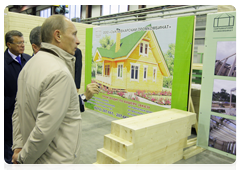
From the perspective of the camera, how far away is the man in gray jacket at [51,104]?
1.21 meters

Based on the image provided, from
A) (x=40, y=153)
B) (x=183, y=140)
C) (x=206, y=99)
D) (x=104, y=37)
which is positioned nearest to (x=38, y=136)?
(x=40, y=153)

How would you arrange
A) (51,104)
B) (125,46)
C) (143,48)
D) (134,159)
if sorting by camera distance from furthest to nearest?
(125,46), (143,48), (134,159), (51,104)

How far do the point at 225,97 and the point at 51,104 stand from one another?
2904 mm

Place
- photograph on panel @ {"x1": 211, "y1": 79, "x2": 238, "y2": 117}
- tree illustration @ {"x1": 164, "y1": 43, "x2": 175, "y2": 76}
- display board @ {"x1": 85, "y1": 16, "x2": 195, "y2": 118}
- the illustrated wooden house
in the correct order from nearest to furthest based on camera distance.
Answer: photograph on panel @ {"x1": 211, "y1": 79, "x2": 238, "y2": 117}
display board @ {"x1": 85, "y1": 16, "x2": 195, "y2": 118}
tree illustration @ {"x1": 164, "y1": 43, "x2": 175, "y2": 76}
the illustrated wooden house

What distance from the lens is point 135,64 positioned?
181 inches

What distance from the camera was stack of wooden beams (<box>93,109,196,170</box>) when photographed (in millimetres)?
2545

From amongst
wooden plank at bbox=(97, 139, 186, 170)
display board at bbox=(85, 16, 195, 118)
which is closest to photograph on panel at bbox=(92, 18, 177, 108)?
display board at bbox=(85, 16, 195, 118)

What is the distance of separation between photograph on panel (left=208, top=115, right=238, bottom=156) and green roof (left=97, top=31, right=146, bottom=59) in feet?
7.42

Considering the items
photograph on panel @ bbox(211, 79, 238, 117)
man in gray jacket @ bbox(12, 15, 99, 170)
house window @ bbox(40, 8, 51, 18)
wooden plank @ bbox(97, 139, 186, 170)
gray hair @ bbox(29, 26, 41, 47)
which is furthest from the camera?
house window @ bbox(40, 8, 51, 18)

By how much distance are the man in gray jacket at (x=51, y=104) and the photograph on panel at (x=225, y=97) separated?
2.67m

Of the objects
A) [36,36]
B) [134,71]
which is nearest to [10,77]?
[36,36]

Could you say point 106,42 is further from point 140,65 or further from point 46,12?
point 46,12

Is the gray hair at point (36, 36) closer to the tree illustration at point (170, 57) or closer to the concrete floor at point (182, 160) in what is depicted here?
the concrete floor at point (182, 160)

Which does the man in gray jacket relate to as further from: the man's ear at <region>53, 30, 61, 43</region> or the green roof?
the green roof
